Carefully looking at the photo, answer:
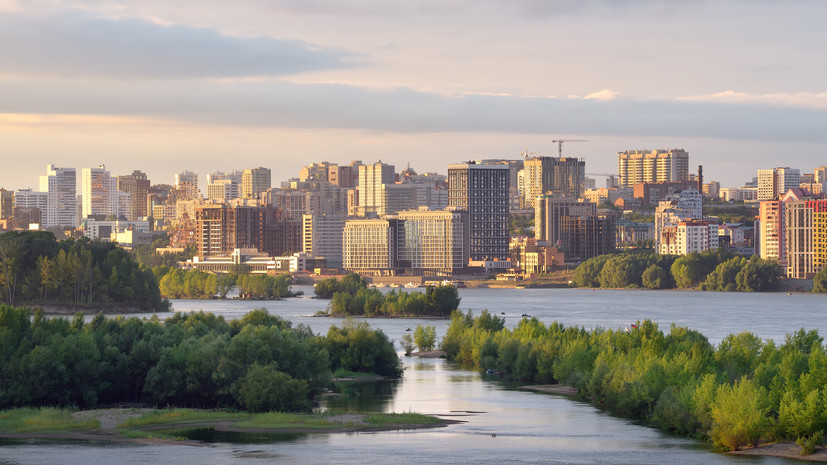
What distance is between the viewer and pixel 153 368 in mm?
51594

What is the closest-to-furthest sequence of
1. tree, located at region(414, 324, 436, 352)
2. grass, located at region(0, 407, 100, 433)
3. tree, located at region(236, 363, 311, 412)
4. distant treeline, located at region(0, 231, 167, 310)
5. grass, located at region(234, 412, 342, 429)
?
1. grass, located at region(0, 407, 100, 433)
2. grass, located at region(234, 412, 342, 429)
3. tree, located at region(236, 363, 311, 412)
4. tree, located at region(414, 324, 436, 352)
5. distant treeline, located at region(0, 231, 167, 310)

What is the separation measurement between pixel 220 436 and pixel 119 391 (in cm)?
904

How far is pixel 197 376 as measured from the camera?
2004 inches

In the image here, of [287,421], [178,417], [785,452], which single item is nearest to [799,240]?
[287,421]

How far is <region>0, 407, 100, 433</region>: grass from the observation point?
45.1 metres

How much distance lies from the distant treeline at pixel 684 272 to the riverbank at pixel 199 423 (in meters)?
120

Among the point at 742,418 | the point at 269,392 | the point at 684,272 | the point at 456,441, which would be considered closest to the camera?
the point at 742,418

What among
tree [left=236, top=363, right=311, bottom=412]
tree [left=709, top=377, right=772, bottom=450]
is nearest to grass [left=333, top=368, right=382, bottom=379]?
tree [left=236, top=363, right=311, bottom=412]

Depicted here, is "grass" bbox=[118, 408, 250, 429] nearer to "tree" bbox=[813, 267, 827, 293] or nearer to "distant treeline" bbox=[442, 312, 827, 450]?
"distant treeline" bbox=[442, 312, 827, 450]

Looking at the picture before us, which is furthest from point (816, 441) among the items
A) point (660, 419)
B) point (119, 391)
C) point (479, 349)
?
point (479, 349)

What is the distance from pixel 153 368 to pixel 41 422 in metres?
6.32

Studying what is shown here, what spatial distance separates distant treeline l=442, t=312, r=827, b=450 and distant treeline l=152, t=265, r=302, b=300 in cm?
8603

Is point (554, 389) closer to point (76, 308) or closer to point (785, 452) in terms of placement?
point (785, 452)

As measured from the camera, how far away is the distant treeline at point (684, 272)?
163m
